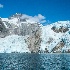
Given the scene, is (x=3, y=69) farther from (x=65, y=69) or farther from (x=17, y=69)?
(x=65, y=69)

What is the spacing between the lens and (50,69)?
100m

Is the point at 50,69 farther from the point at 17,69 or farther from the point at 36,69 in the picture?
the point at 17,69

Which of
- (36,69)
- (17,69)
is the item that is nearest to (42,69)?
(36,69)

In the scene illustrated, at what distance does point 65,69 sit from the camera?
3922 inches

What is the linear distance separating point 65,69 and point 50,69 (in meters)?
5.62

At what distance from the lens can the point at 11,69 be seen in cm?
9862

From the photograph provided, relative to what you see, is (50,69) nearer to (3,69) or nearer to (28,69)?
(28,69)

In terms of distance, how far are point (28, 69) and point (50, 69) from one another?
8.39m

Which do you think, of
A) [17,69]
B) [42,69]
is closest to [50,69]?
[42,69]

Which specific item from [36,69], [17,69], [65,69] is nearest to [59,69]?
[65,69]

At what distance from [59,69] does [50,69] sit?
3.41 metres

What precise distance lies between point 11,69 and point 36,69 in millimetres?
9280

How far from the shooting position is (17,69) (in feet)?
324

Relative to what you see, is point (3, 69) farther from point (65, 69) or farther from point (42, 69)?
point (65, 69)
